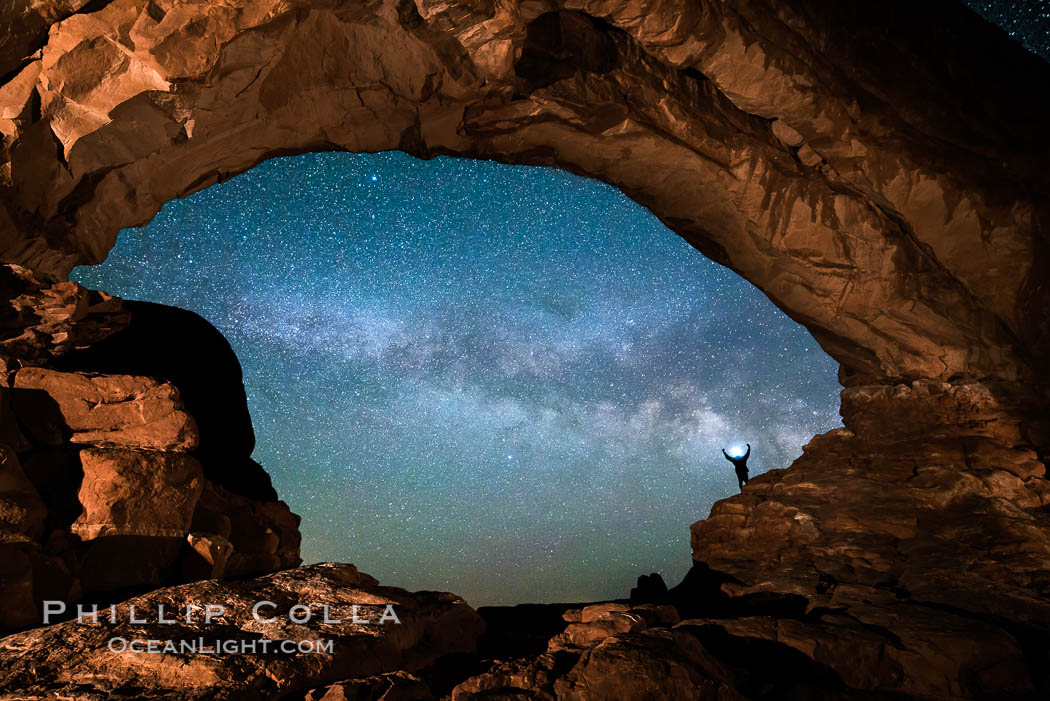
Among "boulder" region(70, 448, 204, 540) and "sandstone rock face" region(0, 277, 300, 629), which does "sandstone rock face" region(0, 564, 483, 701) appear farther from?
"boulder" region(70, 448, 204, 540)

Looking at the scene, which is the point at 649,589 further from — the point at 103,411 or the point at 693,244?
the point at 103,411

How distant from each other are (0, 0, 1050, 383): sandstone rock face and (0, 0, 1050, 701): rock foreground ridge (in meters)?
0.04

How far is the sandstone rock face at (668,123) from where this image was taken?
18.1ft

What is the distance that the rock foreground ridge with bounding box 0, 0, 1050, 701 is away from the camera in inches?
A: 159

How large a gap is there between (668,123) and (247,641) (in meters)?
8.92

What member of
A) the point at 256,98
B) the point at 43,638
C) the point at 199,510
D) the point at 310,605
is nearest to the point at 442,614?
the point at 310,605

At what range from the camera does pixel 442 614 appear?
4.47 meters

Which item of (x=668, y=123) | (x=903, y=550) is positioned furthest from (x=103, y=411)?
(x=903, y=550)

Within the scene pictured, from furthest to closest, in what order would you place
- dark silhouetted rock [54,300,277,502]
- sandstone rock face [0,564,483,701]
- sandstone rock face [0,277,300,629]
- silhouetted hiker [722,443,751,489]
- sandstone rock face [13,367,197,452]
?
silhouetted hiker [722,443,751,489] < dark silhouetted rock [54,300,277,502] < sandstone rock face [13,367,197,452] < sandstone rock face [0,277,300,629] < sandstone rock face [0,564,483,701]

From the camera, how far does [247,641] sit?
11.0ft

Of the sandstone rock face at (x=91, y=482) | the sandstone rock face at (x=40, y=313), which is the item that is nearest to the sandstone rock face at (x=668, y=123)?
the sandstone rock face at (x=40, y=313)

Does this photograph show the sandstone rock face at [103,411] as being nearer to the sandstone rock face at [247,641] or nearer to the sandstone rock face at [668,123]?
the sandstone rock face at [668,123]

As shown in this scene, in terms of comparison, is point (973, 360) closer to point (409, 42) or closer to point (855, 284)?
point (855, 284)

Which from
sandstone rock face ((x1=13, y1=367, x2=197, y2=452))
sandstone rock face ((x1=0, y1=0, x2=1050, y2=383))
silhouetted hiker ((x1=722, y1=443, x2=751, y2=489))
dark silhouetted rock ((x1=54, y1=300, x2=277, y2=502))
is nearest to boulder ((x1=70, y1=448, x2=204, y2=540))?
sandstone rock face ((x1=13, y1=367, x2=197, y2=452))
